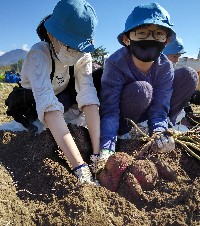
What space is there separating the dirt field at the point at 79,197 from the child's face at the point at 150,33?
668 millimetres

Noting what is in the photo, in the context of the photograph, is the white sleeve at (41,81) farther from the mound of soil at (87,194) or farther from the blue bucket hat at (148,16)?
the blue bucket hat at (148,16)

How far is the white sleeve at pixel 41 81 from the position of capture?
5.65 ft

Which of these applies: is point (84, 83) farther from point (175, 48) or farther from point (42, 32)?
point (175, 48)

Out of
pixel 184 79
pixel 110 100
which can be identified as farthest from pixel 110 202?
pixel 184 79

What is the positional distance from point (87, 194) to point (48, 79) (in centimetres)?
71

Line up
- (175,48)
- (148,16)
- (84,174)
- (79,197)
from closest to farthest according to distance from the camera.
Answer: (79,197) → (84,174) → (148,16) → (175,48)

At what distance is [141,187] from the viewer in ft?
4.91

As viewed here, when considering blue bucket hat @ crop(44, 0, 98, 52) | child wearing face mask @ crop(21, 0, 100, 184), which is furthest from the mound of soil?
blue bucket hat @ crop(44, 0, 98, 52)

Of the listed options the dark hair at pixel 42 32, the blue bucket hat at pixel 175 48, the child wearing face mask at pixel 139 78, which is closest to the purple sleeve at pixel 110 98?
the child wearing face mask at pixel 139 78

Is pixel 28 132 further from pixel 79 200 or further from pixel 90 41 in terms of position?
pixel 79 200

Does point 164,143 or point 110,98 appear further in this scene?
point 110,98

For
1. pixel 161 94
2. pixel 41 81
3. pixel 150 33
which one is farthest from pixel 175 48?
pixel 41 81

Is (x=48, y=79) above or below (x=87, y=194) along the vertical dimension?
above

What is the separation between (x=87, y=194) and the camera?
1.37 m
